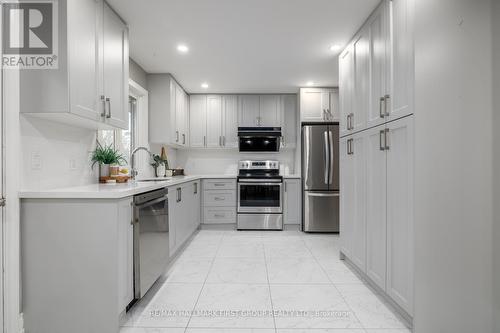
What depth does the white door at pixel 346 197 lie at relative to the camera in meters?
2.71

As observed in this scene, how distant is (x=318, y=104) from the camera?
4449 mm

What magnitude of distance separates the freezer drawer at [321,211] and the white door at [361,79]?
5.99 ft

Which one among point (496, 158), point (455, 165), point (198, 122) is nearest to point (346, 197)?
point (455, 165)

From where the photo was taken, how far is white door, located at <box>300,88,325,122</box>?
4.44m

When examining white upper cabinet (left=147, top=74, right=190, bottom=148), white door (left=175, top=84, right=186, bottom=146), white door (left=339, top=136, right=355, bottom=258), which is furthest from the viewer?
white door (left=175, top=84, right=186, bottom=146)

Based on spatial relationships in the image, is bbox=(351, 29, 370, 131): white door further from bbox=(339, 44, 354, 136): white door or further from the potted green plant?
the potted green plant

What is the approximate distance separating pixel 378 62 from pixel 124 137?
9.31 feet

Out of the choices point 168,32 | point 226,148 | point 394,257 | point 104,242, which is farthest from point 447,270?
point 226,148

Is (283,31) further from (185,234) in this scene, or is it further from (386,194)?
(185,234)

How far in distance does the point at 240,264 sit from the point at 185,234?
0.95 m

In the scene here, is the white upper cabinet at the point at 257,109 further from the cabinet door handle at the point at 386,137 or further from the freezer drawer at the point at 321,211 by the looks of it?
the cabinet door handle at the point at 386,137

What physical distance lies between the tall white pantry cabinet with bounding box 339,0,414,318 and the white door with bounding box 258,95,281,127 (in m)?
2.03

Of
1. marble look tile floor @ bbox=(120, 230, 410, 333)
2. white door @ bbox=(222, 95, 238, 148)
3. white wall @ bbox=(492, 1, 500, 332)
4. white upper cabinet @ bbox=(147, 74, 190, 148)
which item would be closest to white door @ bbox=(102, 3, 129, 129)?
white upper cabinet @ bbox=(147, 74, 190, 148)

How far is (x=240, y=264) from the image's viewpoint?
9.49 feet
